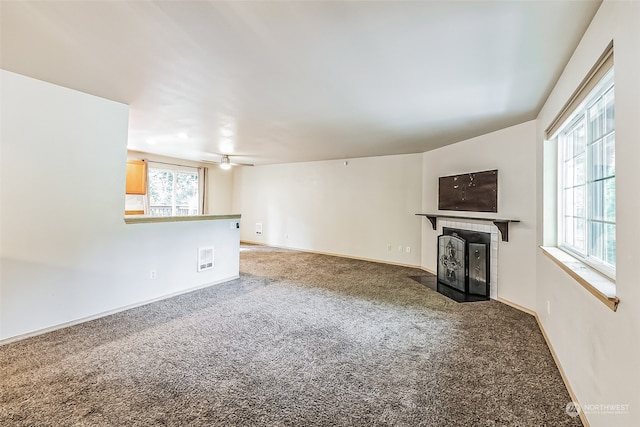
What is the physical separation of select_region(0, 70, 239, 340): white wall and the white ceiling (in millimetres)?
283

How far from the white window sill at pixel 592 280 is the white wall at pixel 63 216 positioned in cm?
408

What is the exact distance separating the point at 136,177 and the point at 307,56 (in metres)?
6.02

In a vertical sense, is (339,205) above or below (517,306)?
above

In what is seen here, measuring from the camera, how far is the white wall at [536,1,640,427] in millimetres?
1154

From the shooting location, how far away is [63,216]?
2736 mm

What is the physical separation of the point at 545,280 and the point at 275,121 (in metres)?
3.55

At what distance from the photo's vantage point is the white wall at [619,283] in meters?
1.15

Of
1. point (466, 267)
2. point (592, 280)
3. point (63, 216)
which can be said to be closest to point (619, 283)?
point (592, 280)

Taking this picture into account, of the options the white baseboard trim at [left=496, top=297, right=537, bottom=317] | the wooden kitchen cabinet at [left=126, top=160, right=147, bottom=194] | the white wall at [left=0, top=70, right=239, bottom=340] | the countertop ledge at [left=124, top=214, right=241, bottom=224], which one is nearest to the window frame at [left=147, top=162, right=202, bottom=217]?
the wooden kitchen cabinet at [left=126, top=160, right=147, bottom=194]

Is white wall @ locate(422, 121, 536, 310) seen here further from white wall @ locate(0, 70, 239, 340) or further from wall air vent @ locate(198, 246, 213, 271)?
white wall @ locate(0, 70, 239, 340)

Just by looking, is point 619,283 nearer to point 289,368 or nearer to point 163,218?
point 289,368

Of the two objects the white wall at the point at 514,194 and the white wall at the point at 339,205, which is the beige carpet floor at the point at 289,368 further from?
the white wall at the point at 339,205

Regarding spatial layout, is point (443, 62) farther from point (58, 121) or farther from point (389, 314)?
point (58, 121)

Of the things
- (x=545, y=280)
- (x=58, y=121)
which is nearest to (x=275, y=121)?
(x=58, y=121)
